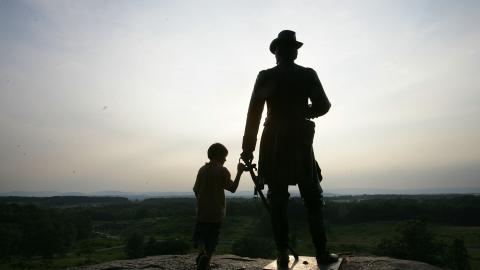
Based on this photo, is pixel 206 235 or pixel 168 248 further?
pixel 168 248

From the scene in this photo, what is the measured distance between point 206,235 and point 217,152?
150 centimetres

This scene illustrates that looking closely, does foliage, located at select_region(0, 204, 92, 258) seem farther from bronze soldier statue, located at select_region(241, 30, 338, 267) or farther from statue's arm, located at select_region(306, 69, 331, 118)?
statue's arm, located at select_region(306, 69, 331, 118)

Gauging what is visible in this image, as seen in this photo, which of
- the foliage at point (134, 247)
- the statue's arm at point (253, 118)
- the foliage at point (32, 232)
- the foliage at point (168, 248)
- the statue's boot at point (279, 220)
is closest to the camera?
the statue's boot at point (279, 220)

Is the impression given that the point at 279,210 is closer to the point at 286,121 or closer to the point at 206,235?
the point at 286,121

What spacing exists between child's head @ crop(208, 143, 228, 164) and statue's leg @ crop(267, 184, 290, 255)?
1673 millimetres

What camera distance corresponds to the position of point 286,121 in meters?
6.00

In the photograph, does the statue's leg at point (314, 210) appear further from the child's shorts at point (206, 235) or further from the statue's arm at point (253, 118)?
the child's shorts at point (206, 235)

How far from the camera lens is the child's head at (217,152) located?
24.4 feet

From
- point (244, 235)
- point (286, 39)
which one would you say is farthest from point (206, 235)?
point (244, 235)

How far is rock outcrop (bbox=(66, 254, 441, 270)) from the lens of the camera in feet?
23.6

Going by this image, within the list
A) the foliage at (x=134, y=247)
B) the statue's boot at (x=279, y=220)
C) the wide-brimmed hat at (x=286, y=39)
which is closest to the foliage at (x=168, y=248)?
the foliage at (x=134, y=247)

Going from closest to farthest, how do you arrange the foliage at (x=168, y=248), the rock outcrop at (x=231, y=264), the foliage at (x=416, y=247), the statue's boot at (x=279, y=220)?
1. the statue's boot at (x=279, y=220)
2. the rock outcrop at (x=231, y=264)
3. the foliage at (x=416, y=247)
4. the foliage at (x=168, y=248)

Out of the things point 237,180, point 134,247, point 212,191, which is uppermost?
point 237,180

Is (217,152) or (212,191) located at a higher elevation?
(217,152)
